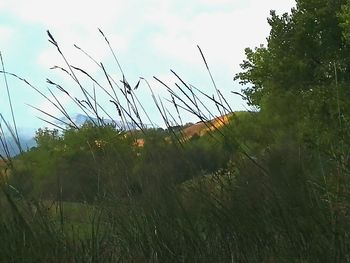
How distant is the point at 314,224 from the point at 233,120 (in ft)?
4.52

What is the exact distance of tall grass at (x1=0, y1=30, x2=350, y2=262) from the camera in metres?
2.75

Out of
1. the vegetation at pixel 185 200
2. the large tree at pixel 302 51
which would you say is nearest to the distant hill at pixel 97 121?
the vegetation at pixel 185 200

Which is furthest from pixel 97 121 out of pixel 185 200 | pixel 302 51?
pixel 302 51

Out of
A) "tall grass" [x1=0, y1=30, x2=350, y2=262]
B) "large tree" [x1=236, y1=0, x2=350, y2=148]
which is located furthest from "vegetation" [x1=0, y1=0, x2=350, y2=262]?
"large tree" [x1=236, y1=0, x2=350, y2=148]

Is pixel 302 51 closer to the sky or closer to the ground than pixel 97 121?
closer to the sky

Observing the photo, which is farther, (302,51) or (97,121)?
(302,51)

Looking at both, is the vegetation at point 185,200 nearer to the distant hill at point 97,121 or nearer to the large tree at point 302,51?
the distant hill at point 97,121

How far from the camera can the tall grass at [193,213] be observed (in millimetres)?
2752

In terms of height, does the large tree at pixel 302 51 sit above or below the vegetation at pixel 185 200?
above

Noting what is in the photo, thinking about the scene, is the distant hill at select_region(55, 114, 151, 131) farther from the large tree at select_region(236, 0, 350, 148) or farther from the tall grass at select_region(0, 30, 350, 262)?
the large tree at select_region(236, 0, 350, 148)

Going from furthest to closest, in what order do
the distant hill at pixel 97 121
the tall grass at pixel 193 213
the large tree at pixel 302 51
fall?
the large tree at pixel 302 51
the distant hill at pixel 97 121
the tall grass at pixel 193 213

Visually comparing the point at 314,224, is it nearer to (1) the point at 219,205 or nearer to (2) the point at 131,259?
(1) the point at 219,205

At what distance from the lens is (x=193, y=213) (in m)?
3.27

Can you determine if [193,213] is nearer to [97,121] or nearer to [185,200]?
[185,200]
